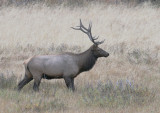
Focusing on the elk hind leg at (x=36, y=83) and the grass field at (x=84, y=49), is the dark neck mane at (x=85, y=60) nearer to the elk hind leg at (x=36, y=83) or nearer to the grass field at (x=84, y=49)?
the grass field at (x=84, y=49)

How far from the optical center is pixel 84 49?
13.1 metres

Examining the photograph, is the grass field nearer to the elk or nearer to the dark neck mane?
the elk

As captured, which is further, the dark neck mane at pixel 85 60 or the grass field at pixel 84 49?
the dark neck mane at pixel 85 60

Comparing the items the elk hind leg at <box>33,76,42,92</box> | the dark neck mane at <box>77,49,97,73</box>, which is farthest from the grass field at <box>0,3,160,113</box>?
the dark neck mane at <box>77,49,97,73</box>

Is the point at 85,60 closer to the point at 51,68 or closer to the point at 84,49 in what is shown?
the point at 51,68

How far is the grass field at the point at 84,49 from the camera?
24.9 feet

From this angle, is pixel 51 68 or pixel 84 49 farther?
pixel 84 49

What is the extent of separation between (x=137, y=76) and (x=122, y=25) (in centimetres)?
562

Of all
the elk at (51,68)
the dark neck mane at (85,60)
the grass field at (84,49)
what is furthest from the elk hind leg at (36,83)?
the dark neck mane at (85,60)

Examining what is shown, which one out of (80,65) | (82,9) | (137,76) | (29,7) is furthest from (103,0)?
(80,65)

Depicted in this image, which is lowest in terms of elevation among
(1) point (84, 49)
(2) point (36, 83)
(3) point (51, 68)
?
(2) point (36, 83)

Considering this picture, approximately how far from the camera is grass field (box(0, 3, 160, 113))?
759cm

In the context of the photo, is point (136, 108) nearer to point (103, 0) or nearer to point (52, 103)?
point (52, 103)

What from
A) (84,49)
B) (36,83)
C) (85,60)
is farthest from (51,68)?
(84,49)
